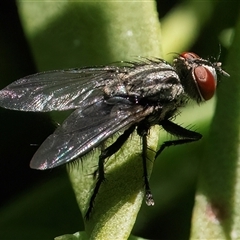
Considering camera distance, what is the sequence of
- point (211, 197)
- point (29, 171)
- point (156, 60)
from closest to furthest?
point (211, 197)
point (156, 60)
point (29, 171)

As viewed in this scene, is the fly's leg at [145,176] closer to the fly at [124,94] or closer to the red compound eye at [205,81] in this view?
the fly at [124,94]

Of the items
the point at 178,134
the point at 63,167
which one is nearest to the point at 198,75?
the point at 178,134

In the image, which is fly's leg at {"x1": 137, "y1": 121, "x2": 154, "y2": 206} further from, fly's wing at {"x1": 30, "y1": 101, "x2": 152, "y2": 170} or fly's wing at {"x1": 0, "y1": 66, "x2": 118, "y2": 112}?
fly's wing at {"x1": 0, "y1": 66, "x2": 118, "y2": 112}

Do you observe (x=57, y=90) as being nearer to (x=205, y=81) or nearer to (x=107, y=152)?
(x=107, y=152)

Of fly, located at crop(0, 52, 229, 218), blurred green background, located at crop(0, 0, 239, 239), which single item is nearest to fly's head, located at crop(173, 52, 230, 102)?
fly, located at crop(0, 52, 229, 218)

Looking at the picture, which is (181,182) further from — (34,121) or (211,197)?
(34,121)

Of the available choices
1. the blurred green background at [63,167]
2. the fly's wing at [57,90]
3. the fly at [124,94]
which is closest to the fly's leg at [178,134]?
the fly at [124,94]

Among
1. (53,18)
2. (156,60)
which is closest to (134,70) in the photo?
(156,60)
